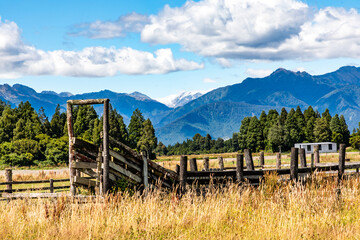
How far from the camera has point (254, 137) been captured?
11006 cm

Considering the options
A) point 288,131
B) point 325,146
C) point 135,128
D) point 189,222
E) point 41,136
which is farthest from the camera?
point 288,131

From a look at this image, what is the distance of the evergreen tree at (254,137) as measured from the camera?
109062 mm

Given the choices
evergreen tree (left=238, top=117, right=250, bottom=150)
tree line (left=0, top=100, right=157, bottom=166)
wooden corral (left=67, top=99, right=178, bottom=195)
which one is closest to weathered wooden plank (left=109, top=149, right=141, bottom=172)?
wooden corral (left=67, top=99, right=178, bottom=195)

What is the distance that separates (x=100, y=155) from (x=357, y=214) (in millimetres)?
6731

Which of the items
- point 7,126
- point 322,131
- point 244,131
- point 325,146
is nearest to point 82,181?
point 7,126

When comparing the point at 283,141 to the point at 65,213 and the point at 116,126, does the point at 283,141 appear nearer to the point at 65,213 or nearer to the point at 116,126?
the point at 116,126

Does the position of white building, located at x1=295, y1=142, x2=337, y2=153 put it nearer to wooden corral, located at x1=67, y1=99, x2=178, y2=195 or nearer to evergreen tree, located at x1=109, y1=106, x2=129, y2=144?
evergreen tree, located at x1=109, y1=106, x2=129, y2=144

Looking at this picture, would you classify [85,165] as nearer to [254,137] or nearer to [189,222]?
[189,222]

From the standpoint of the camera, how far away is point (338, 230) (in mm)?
8117

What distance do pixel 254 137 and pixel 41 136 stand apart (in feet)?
197

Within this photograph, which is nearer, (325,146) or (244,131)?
(325,146)

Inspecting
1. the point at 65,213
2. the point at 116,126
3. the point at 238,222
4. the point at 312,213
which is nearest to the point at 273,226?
the point at 238,222

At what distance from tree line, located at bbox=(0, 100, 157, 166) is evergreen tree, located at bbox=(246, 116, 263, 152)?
94.6 ft

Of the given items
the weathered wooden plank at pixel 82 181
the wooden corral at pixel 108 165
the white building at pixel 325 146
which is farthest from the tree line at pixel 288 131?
the weathered wooden plank at pixel 82 181
